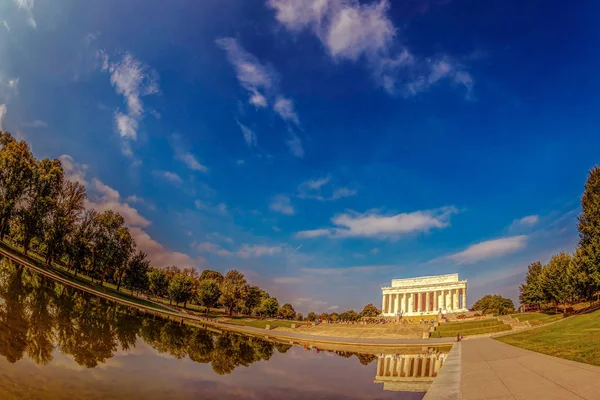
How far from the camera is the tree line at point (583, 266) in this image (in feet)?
138

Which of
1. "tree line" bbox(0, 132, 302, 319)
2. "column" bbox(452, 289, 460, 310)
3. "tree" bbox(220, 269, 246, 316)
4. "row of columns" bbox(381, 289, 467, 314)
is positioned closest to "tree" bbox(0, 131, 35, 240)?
"tree line" bbox(0, 132, 302, 319)

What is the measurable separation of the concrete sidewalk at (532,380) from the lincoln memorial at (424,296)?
104 metres

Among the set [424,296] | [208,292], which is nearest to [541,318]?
[208,292]

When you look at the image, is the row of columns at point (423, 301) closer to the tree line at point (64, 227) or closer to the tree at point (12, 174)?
the tree line at point (64, 227)

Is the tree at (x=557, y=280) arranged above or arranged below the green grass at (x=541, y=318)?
above

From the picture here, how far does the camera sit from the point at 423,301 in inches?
5074

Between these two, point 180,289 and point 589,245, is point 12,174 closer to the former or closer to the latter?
point 180,289

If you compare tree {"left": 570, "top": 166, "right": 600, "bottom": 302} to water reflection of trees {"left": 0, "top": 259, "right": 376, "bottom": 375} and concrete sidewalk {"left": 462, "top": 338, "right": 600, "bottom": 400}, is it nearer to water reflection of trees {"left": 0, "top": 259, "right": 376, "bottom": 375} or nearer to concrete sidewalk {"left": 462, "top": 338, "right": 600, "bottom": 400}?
concrete sidewalk {"left": 462, "top": 338, "right": 600, "bottom": 400}

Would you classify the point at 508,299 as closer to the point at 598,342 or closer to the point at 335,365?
the point at 598,342

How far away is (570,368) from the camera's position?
1280 cm

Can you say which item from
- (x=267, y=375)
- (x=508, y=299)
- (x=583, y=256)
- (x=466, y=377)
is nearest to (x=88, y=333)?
(x=267, y=375)

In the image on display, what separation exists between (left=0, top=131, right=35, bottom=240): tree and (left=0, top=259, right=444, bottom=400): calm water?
3608cm

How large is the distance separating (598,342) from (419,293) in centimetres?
11387

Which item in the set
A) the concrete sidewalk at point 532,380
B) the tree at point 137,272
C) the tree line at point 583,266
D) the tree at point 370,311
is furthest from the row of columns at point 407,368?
the tree at point 370,311
